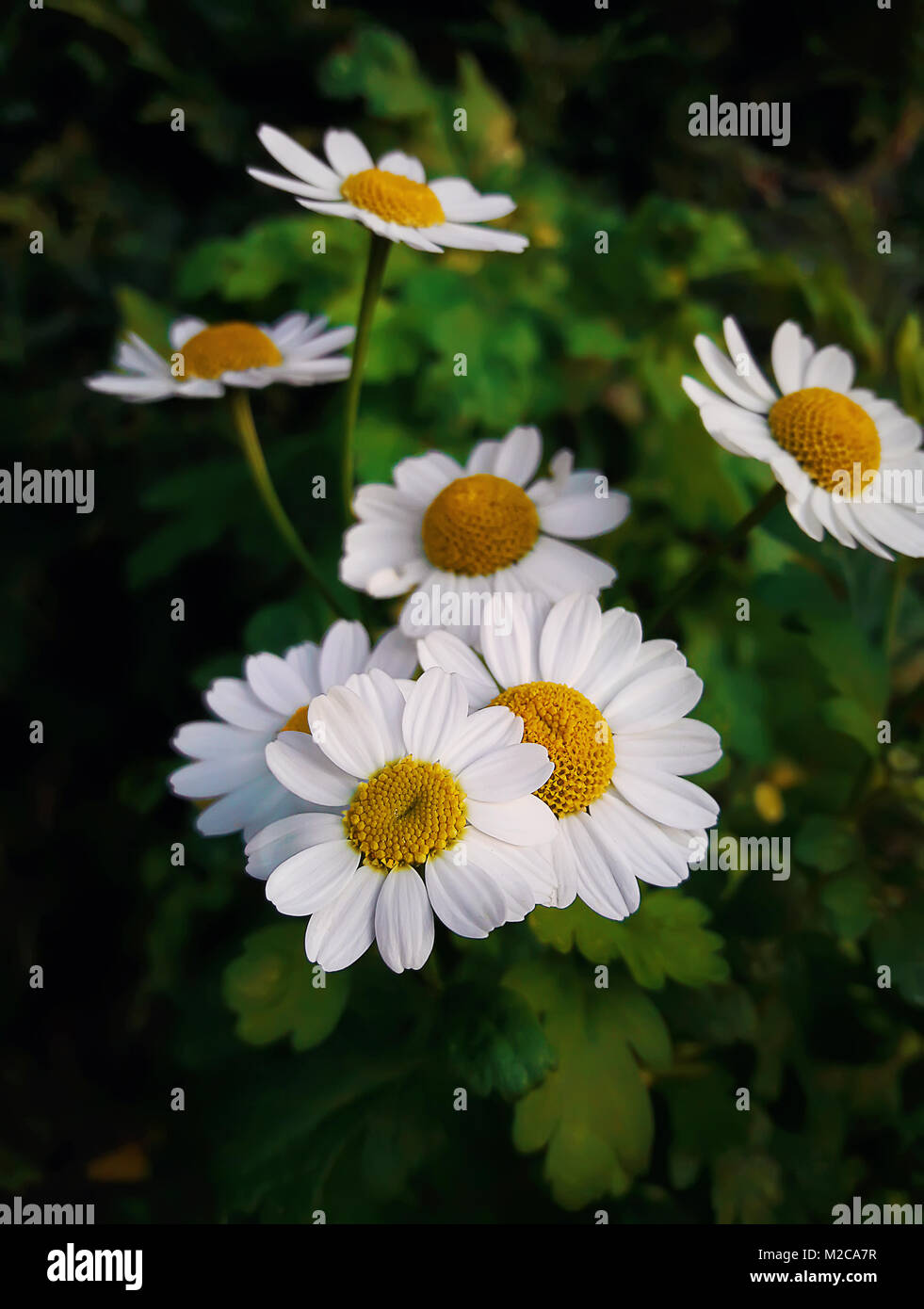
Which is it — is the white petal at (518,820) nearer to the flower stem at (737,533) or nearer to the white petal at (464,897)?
the white petal at (464,897)

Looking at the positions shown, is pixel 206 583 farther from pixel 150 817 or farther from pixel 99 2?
pixel 99 2

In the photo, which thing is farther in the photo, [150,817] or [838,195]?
[838,195]

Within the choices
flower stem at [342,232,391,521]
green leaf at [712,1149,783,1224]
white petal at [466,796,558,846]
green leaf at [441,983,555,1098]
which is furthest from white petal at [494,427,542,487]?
green leaf at [712,1149,783,1224]

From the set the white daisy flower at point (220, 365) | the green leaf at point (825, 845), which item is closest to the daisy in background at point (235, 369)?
the white daisy flower at point (220, 365)

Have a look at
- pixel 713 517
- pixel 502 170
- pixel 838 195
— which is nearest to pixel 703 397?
pixel 713 517

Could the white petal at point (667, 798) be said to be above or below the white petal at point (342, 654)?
below

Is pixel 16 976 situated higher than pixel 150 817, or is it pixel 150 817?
pixel 150 817
